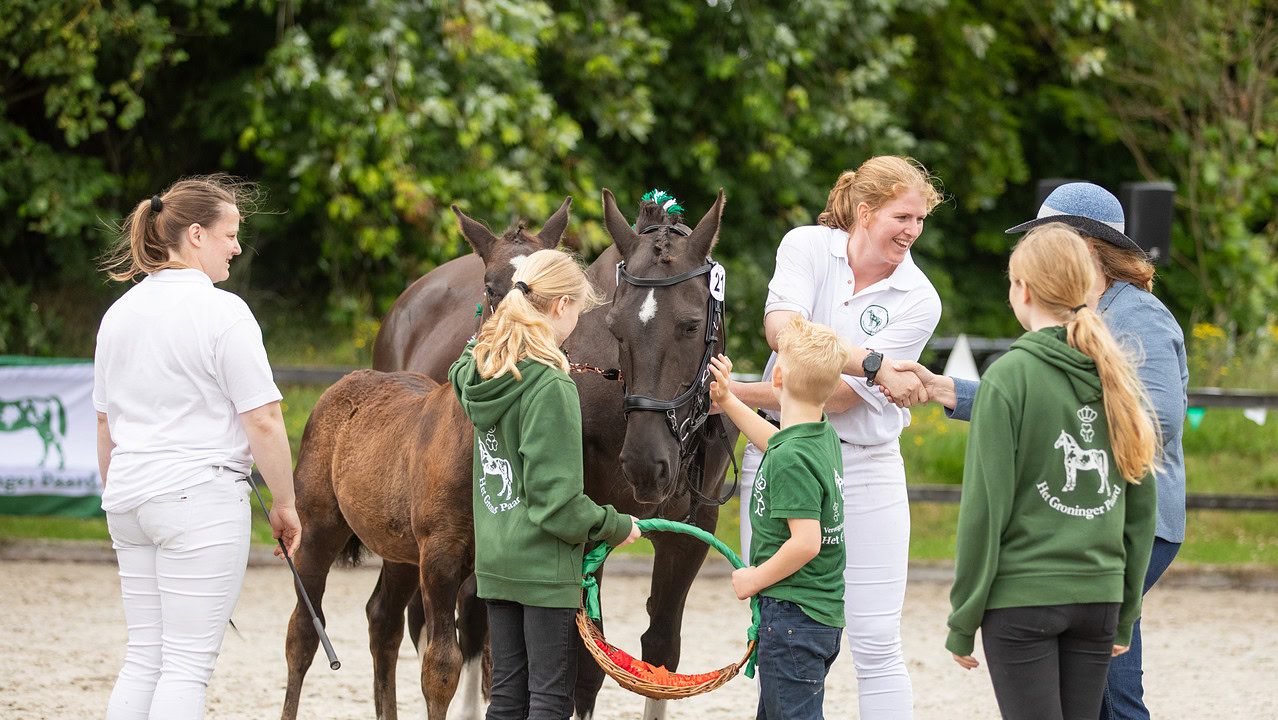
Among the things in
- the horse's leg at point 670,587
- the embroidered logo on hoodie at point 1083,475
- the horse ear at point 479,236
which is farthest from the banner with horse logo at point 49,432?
the embroidered logo on hoodie at point 1083,475

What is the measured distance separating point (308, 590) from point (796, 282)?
2.20 m

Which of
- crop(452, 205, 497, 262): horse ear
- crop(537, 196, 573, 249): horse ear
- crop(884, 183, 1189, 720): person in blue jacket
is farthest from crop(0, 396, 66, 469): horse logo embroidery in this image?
crop(884, 183, 1189, 720): person in blue jacket

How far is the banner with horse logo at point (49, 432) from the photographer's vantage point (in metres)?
8.88

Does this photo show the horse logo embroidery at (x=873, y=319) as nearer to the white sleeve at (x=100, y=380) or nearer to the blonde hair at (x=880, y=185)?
the blonde hair at (x=880, y=185)

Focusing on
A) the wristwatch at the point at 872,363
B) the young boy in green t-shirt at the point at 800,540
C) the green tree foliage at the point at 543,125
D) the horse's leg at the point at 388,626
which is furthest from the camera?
the green tree foliage at the point at 543,125

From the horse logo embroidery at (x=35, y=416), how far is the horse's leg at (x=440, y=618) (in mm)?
6387

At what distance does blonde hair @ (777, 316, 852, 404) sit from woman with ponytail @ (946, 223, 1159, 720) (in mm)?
417

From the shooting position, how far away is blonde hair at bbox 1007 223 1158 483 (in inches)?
104

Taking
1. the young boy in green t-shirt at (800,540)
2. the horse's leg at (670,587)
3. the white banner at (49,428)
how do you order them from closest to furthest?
the young boy in green t-shirt at (800,540) → the horse's leg at (670,587) → the white banner at (49,428)

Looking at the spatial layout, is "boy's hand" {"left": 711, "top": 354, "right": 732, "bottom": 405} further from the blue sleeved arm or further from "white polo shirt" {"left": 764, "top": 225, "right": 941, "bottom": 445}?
the blue sleeved arm

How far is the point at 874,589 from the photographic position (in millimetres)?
3553

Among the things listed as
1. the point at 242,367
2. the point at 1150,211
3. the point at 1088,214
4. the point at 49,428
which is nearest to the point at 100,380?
the point at 242,367

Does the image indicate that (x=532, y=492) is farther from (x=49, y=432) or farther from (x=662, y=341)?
(x=49, y=432)

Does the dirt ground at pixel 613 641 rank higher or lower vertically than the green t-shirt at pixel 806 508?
lower
